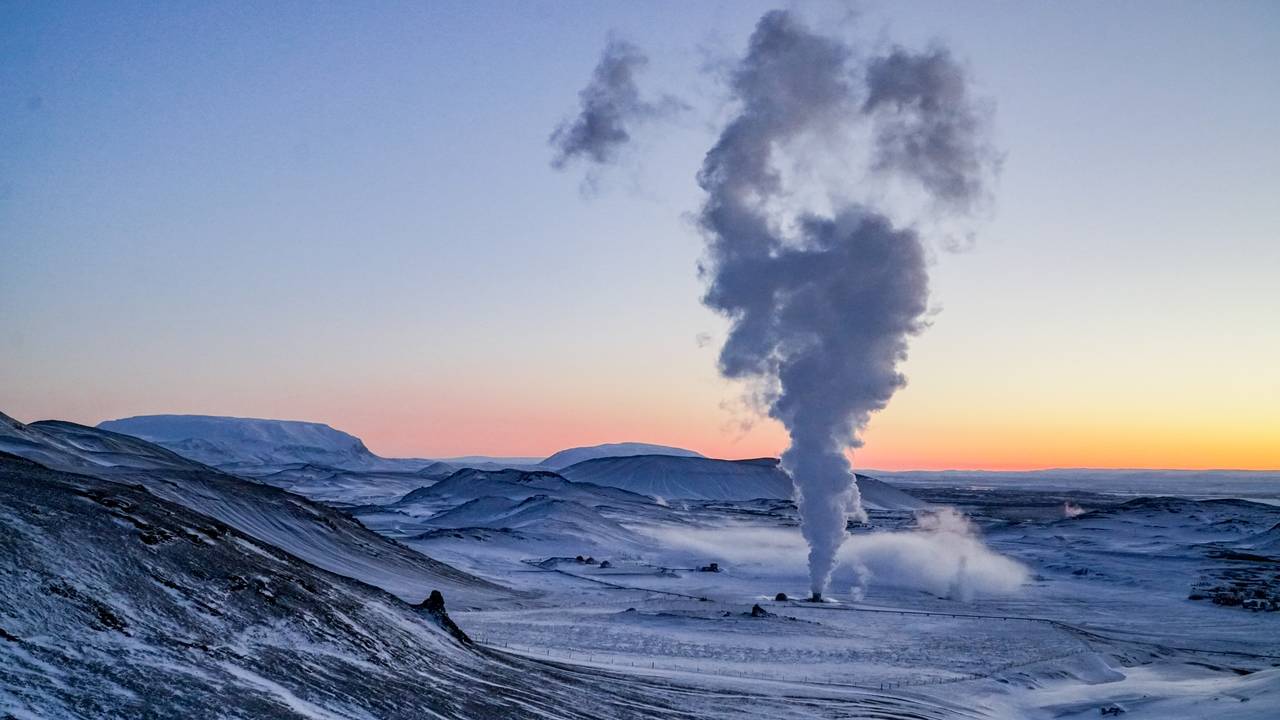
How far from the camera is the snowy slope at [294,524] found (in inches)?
1937

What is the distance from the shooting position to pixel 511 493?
443 feet

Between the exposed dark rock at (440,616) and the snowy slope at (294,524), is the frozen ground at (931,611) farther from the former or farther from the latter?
the exposed dark rock at (440,616)

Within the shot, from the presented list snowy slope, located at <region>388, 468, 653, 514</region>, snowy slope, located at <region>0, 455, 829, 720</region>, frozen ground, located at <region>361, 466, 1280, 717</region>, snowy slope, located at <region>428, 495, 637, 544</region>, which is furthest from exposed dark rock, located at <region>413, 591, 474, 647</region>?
snowy slope, located at <region>388, 468, 653, 514</region>

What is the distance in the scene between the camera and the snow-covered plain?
1655 cm

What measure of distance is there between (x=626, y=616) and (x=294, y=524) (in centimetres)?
2215

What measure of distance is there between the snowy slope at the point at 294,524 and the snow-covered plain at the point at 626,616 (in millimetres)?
247

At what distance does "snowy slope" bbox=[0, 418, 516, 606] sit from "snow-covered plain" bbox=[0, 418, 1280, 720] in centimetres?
25

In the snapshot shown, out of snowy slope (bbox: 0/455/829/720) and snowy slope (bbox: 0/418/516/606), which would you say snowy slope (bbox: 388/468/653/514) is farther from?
snowy slope (bbox: 0/455/829/720)

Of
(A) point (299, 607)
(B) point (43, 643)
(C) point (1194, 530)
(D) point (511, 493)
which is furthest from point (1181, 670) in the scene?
(D) point (511, 493)

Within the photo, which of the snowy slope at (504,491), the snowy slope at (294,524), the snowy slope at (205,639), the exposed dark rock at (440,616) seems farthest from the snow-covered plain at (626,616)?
the snowy slope at (504,491)

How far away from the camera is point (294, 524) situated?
54.1 meters

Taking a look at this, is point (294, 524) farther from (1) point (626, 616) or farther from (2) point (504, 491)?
(2) point (504, 491)

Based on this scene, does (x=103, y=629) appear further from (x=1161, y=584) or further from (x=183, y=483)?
(x=1161, y=584)

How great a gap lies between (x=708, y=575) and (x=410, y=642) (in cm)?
4793
